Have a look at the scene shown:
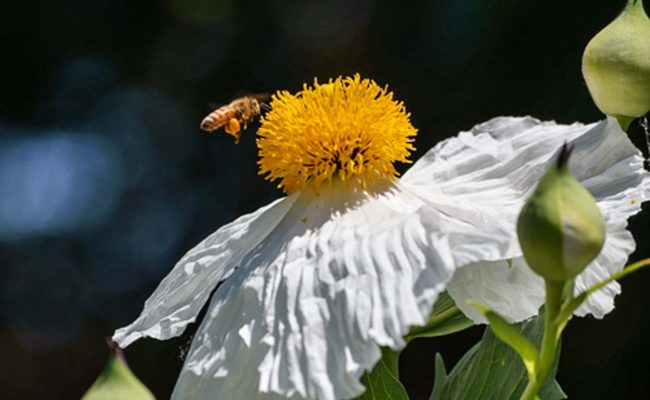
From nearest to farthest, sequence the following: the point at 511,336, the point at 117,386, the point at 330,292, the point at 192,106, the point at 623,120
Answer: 1. the point at 117,386
2. the point at 511,336
3. the point at 330,292
4. the point at 623,120
5. the point at 192,106

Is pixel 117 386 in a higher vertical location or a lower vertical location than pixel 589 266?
higher

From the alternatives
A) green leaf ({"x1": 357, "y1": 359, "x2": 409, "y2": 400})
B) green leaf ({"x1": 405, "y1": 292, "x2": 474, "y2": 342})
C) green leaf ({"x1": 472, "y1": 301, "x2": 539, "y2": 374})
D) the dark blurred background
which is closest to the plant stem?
green leaf ({"x1": 472, "y1": 301, "x2": 539, "y2": 374})

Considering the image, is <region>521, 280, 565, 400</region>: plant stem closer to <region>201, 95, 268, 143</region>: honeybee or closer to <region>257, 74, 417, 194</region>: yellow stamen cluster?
<region>257, 74, 417, 194</region>: yellow stamen cluster

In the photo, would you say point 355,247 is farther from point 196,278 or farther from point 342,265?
point 196,278

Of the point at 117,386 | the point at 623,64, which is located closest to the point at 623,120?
the point at 623,64

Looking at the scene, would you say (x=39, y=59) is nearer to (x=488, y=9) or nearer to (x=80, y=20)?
(x=80, y=20)

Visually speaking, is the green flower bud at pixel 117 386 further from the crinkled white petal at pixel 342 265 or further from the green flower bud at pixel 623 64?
the green flower bud at pixel 623 64

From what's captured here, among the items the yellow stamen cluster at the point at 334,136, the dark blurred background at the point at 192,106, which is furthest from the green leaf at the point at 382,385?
the dark blurred background at the point at 192,106
